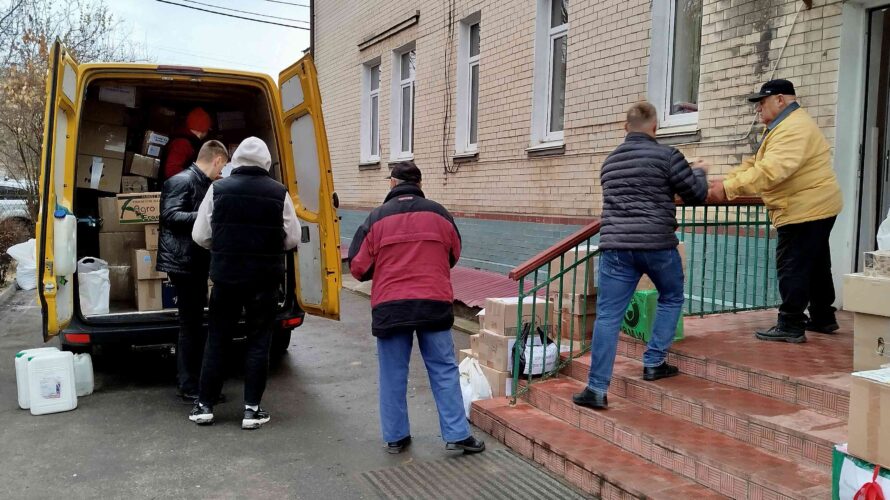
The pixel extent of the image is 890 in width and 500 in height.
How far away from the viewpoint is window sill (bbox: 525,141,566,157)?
7883 millimetres

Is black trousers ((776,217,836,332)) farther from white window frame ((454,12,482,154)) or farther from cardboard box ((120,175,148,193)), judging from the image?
white window frame ((454,12,482,154))

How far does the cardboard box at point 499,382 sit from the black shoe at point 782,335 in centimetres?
161

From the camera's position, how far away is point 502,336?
469 centimetres

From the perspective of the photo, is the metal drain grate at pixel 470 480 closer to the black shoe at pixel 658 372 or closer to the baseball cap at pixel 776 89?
the black shoe at pixel 658 372

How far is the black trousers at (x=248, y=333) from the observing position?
4.48 m

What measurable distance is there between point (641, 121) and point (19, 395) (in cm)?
443

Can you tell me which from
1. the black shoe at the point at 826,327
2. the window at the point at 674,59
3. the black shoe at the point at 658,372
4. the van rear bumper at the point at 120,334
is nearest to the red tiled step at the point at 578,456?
the black shoe at the point at 658,372

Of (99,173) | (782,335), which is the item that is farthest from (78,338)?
(782,335)

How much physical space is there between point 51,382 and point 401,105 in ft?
27.7

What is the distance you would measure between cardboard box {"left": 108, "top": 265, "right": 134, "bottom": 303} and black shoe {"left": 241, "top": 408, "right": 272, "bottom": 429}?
85.0 inches

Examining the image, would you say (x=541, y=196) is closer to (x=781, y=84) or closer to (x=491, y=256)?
(x=491, y=256)

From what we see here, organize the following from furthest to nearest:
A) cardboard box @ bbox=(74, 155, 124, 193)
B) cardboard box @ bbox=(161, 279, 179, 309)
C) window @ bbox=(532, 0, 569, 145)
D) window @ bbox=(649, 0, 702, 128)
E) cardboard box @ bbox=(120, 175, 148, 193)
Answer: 1. window @ bbox=(532, 0, 569, 145)
2. cardboard box @ bbox=(120, 175, 148, 193)
3. window @ bbox=(649, 0, 702, 128)
4. cardboard box @ bbox=(74, 155, 124, 193)
5. cardboard box @ bbox=(161, 279, 179, 309)

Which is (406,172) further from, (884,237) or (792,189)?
(884,237)

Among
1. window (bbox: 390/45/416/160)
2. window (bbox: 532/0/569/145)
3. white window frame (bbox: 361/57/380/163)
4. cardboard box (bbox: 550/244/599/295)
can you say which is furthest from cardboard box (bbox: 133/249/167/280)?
white window frame (bbox: 361/57/380/163)
